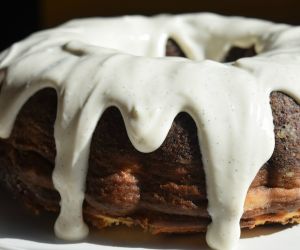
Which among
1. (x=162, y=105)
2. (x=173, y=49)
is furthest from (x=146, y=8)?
(x=162, y=105)

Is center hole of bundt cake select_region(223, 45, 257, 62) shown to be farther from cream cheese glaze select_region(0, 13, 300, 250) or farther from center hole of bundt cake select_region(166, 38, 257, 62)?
cream cheese glaze select_region(0, 13, 300, 250)

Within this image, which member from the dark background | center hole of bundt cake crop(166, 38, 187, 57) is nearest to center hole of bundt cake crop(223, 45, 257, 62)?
center hole of bundt cake crop(166, 38, 187, 57)

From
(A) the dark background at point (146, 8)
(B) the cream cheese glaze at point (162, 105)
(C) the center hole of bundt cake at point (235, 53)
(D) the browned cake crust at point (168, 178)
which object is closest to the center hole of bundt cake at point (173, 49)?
(C) the center hole of bundt cake at point (235, 53)

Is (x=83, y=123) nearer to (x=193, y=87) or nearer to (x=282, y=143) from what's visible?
(x=193, y=87)

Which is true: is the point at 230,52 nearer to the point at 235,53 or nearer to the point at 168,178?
the point at 235,53

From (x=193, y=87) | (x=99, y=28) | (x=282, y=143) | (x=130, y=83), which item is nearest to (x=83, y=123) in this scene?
(x=130, y=83)

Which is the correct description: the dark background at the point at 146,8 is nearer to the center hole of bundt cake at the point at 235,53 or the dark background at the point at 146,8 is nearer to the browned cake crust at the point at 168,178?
the center hole of bundt cake at the point at 235,53
